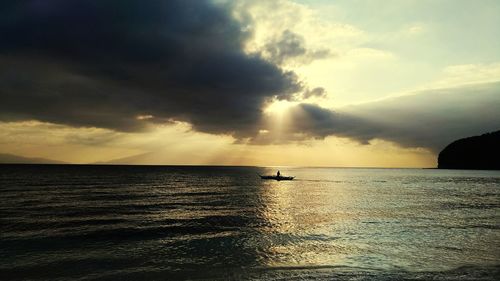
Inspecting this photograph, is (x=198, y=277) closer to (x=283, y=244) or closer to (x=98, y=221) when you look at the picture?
(x=283, y=244)

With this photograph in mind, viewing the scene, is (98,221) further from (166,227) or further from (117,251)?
(117,251)

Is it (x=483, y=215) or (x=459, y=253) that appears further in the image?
(x=483, y=215)

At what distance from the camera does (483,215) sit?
161 feet

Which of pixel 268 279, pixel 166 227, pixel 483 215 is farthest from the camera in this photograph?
pixel 483 215

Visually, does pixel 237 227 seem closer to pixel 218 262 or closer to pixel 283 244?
pixel 283 244

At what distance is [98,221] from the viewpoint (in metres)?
40.8

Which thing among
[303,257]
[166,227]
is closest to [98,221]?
[166,227]

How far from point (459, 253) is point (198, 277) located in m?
21.1

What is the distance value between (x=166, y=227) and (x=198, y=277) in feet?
60.1

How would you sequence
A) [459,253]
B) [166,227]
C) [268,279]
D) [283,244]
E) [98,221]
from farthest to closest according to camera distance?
1. [98,221]
2. [166,227]
3. [283,244]
4. [459,253]
5. [268,279]

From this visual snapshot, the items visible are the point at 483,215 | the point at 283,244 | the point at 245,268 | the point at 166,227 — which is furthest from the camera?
the point at 483,215

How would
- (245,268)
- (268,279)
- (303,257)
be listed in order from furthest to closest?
(303,257) < (245,268) < (268,279)

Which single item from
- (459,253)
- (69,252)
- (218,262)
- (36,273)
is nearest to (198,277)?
(218,262)

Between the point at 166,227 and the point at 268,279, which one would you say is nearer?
the point at 268,279
